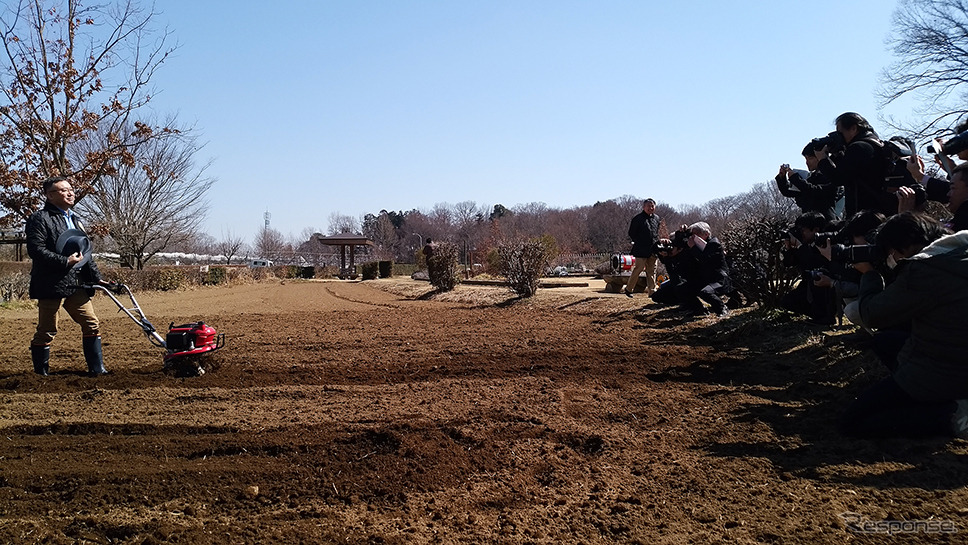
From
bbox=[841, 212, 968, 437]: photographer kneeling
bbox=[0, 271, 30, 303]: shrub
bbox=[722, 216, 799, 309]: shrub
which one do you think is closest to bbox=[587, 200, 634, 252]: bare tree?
bbox=[0, 271, 30, 303]: shrub

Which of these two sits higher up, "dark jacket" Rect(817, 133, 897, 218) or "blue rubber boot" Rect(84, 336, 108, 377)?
"dark jacket" Rect(817, 133, 897, 218)

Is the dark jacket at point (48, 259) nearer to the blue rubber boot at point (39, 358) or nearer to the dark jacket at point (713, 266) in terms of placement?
the blue rubber boot at point (39, 358)

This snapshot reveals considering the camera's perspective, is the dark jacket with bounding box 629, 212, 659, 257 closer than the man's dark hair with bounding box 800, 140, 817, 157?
No

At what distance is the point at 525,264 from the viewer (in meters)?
14.0

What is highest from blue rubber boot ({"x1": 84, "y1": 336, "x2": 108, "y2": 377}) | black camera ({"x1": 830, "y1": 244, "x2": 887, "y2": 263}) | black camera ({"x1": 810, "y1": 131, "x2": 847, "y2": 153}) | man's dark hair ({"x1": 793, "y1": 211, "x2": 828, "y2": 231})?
black camera ({"x1": 810, "y1": 131, "x2": 847, "y2": 153})

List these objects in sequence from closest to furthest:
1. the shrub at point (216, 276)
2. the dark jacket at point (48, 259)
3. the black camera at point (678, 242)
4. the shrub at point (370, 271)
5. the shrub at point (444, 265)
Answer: the dark jacket at point (48, 259)
the black camera at point (678, 242)
the shrub at point (444, 265)
the shrub at point (216, 276)
the shrub at point (370, 271)

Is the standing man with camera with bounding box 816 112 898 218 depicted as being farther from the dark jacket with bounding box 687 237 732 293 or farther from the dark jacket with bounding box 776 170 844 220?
the dark jacket with bounding box 687 237 732 293

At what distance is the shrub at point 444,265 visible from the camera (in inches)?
748

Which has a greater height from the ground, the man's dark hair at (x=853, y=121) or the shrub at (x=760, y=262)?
the man's dark hair at (x=853, y=121)

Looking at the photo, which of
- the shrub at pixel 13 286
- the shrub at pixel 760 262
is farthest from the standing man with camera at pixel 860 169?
the shrub at pixel 13 286

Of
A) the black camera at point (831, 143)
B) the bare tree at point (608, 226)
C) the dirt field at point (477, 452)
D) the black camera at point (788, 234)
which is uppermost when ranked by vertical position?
the bare tree at point (608, 226)

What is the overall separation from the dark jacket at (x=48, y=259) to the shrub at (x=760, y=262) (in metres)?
7.37

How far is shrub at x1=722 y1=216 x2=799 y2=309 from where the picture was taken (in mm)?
7688

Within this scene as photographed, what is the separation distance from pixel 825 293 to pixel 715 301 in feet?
5.82
